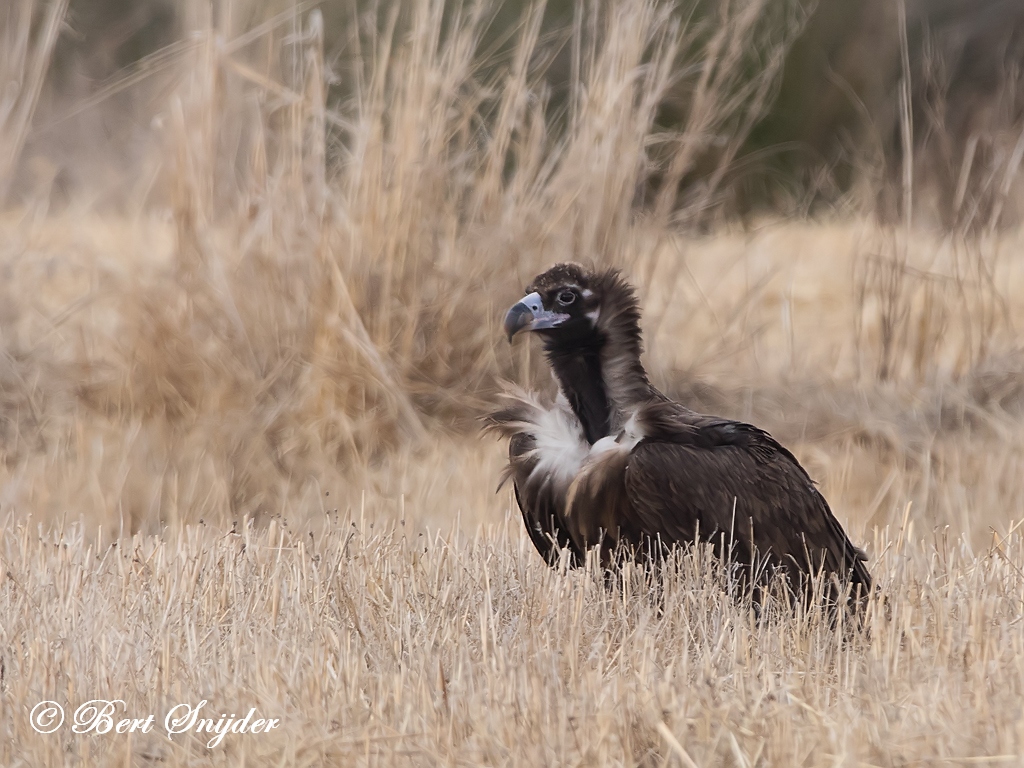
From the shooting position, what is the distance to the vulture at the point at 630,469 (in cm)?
424

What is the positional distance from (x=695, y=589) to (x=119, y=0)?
52.7 feet

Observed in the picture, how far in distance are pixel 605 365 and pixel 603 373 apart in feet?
0.08

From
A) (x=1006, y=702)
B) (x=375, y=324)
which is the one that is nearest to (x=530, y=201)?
(x=375, y=324)

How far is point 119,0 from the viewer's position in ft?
60.3

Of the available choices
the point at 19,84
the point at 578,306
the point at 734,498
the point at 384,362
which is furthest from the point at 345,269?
the point at 734,498

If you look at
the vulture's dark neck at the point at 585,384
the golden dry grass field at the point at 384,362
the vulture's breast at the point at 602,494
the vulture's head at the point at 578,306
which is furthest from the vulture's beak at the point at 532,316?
the golden dry grass field at the point at 384,362

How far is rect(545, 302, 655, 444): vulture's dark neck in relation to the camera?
448 centimetres

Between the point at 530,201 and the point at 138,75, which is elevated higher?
the point at 138,75

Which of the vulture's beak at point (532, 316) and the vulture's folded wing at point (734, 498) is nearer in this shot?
the vulture's folded wing at point (734, 498)

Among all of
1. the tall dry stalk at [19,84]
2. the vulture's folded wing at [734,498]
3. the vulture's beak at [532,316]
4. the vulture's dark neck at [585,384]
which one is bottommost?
the vulture's folded wing at [734,498]

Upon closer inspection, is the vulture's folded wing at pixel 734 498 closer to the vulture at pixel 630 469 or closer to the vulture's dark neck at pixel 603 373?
the vulture at pixel 630 469

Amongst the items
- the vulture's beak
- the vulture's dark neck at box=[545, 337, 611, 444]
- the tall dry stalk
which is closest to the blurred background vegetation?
the tall dry stalk

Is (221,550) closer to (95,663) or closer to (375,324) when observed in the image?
A: (95,663)

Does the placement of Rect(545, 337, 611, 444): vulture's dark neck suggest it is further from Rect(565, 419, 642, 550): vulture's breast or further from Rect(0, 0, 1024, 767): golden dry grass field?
A: Rect(0, 0, 1024, 767): golden dry grass field
